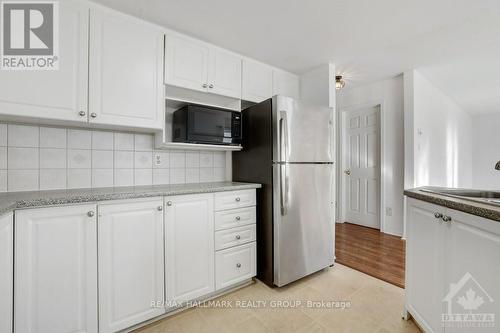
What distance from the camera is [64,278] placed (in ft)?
4.14

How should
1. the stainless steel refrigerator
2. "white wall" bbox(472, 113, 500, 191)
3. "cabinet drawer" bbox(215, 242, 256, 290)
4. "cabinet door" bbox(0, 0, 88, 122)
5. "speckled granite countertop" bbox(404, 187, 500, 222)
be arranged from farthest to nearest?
"white wall" bbox(472, 113, 500, 191) → the stainless steel refrigerator → "cabinet drawer" bbox(215, 242, 256, 290) → "cabinet door" bbox(0, 0, 88, 122) → "speckled granite countertop" bbox(404, 187, 500, 222)

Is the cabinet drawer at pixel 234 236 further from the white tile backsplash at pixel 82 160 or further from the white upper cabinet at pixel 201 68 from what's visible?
the white upper cabinet at pixel 201 68

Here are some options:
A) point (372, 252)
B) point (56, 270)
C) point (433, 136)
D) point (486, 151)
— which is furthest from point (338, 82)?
point (486, 151)

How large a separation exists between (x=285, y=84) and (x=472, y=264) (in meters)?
2.34

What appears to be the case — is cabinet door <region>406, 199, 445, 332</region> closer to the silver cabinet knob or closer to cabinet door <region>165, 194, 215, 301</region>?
the silver cabinet knob

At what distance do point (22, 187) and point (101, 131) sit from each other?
638 mm

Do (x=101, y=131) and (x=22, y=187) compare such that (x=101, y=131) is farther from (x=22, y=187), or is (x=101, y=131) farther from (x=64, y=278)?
(x=64, y=278)

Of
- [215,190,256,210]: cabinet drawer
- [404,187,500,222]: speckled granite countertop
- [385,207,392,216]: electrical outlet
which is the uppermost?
[404,187,500,222]: speckled granite countertop

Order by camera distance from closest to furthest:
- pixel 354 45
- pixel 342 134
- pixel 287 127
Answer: pixel 287 127, pixel 354 45, pixel 342 134

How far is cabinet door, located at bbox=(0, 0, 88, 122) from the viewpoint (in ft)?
4.35

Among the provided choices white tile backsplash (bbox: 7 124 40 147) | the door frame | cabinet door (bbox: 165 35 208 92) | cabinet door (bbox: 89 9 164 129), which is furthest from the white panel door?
white tile backsplash (bbox: 7 124 40 147)

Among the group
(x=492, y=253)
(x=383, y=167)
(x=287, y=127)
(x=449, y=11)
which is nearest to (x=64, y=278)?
(x=287, y=127)

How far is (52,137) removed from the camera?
1669mm

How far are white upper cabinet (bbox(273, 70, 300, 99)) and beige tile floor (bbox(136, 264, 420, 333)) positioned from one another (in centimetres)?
209
